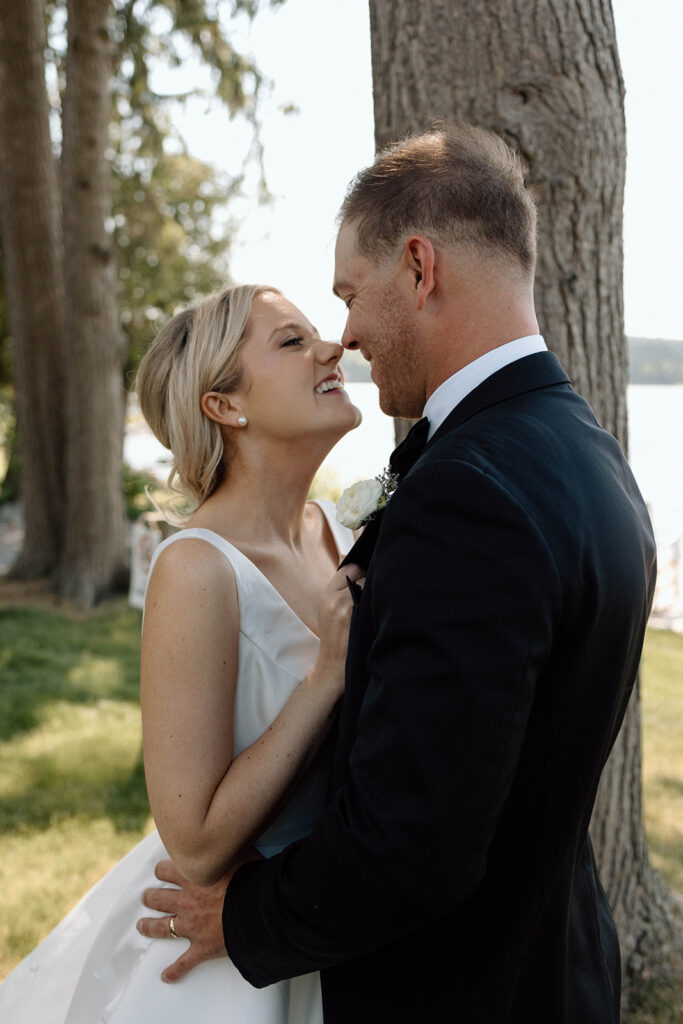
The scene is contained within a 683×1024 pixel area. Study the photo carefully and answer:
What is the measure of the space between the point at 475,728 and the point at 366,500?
0.77 meters

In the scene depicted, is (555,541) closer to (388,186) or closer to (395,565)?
(395,565)

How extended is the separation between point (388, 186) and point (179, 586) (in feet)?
3.35

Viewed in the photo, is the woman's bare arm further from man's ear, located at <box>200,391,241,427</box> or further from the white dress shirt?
man's ear, located at <box>200,391,241,427</box>

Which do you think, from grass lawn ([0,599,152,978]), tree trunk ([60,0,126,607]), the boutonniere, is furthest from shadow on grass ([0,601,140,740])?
the boutonniere

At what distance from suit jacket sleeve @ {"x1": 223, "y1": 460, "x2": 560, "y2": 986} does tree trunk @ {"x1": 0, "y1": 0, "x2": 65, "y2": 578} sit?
9.65 m

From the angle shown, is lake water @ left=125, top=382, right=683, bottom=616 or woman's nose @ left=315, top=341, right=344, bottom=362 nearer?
woman's nose @ left=315, top=341, right=344, bottom=362

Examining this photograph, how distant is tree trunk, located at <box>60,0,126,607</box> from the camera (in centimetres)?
898

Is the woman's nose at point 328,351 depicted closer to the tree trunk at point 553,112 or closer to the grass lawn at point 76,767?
the tree trunk at point 553,112

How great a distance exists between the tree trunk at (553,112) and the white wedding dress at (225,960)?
135 cm

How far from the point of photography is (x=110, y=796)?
16.5ft

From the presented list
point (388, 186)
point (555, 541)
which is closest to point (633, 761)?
point (555, 541)

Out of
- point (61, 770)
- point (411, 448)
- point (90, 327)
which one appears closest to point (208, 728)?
point (411, 448)

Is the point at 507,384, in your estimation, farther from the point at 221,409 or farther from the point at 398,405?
the point at 221,409

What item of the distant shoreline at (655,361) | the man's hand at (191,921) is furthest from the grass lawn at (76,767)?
the distant shoreline at (655,361)
